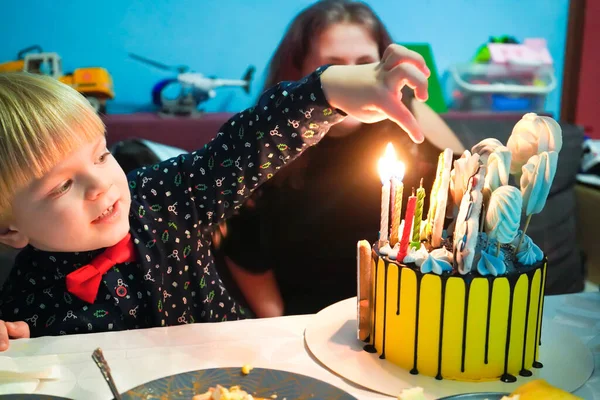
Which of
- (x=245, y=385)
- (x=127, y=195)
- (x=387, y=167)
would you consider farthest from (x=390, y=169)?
(x=127, y=195)

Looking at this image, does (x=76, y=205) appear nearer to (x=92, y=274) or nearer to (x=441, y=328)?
(x=92, y=274)

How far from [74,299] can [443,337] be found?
2.12ft

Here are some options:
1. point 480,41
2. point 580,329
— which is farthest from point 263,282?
point 480,41

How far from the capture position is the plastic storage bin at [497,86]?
9.34 feet

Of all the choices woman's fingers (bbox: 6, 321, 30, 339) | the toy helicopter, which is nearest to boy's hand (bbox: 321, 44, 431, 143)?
woman's fingers (bbox: 6, 321, 30, 339)

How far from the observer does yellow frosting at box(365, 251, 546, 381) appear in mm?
693

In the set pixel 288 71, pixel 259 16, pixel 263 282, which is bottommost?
pixel 263 282

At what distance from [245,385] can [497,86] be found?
2536 millimetres

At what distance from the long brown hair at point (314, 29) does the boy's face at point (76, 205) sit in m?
1.00

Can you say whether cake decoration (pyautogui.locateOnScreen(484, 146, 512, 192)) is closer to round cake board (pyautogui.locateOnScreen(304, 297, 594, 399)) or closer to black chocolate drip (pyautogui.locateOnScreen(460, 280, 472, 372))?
black chocolate drip (pyautogui.locateOnScreen(460, 280, 472, 372))

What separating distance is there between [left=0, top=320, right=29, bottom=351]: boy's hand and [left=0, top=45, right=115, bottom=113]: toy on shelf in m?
1.52

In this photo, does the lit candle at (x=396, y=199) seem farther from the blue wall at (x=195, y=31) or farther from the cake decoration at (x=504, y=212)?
the blue wall at (x=195, y=31)

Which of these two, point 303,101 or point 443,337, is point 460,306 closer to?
point 443,337

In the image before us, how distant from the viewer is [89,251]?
1010 mm
